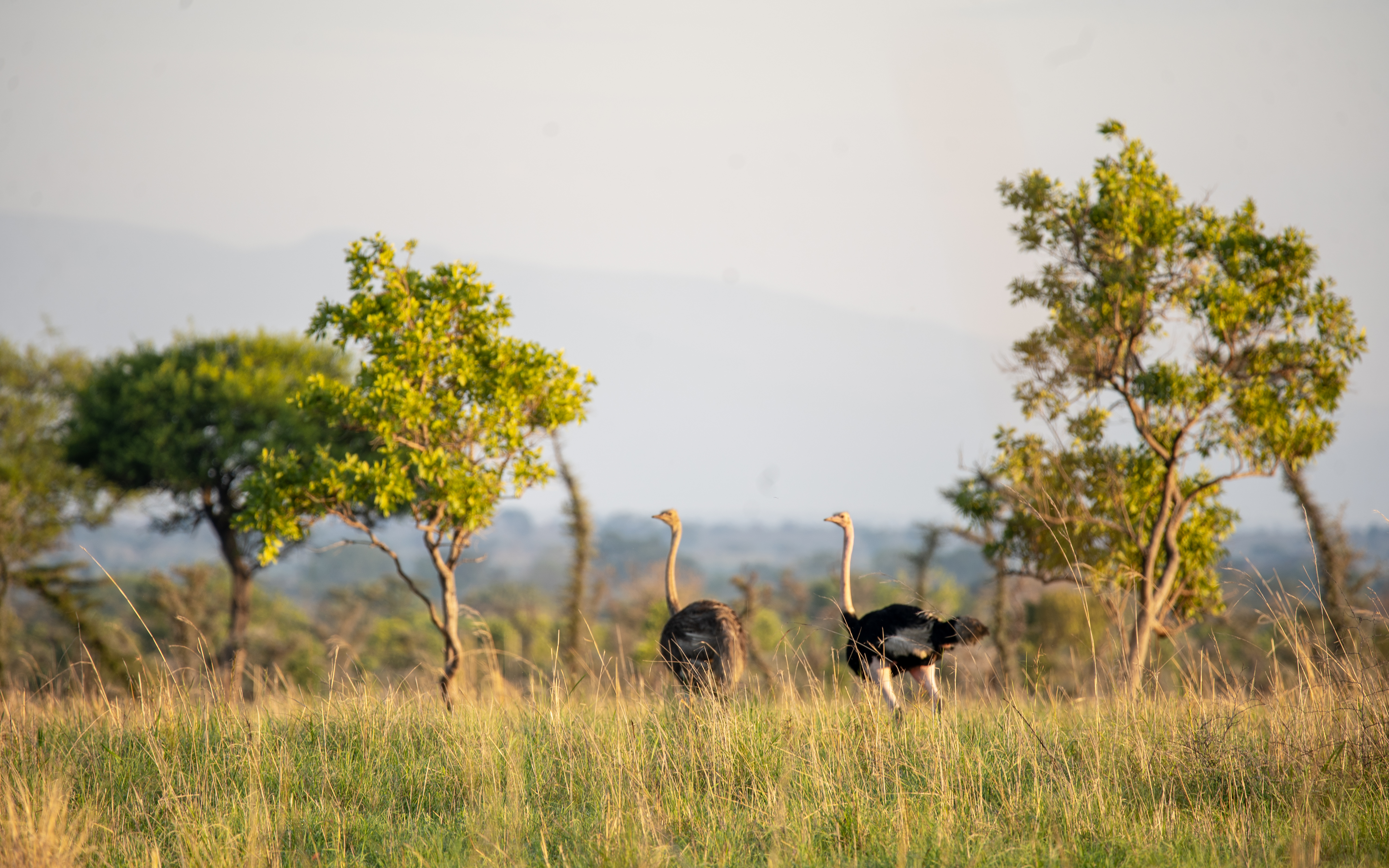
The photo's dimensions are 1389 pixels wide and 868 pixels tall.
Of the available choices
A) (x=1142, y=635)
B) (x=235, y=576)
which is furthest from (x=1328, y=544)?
(x=235, y=576)

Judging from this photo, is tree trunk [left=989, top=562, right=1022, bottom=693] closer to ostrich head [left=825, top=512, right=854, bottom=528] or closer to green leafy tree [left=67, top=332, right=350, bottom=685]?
ostrich head [left=825, top=512, right=854, bottom=528]

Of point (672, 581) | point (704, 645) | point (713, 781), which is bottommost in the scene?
point (713, 781)

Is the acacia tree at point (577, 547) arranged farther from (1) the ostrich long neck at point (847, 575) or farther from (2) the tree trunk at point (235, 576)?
(1) the ostrich long neck at point (847, 575)

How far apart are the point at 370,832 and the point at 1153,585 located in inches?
439

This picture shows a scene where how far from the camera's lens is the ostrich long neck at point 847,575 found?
28.5 ft

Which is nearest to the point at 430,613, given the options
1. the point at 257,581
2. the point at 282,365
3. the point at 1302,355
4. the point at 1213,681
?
the point at 1213,681

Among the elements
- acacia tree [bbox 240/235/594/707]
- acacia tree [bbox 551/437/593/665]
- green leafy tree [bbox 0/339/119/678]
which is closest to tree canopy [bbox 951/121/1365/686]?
acacia tree [bbox 240/235/594/707]

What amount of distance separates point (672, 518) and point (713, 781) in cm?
490

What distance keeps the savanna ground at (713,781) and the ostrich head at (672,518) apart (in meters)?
2.87

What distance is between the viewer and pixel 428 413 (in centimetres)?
1040

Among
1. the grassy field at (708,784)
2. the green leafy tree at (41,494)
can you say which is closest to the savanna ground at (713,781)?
the grassy field at (708,784)

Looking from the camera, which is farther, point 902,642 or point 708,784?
point 902,642

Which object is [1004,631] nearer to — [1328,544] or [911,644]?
[1328,544]

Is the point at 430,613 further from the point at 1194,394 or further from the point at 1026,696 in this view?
the point at 1194,394
